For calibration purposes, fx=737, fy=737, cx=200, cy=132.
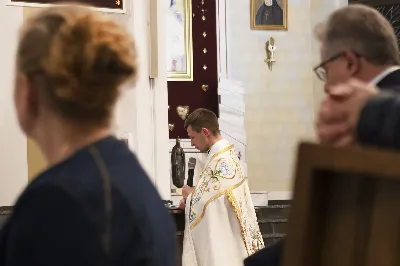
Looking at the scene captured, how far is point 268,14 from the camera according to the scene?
9562mm

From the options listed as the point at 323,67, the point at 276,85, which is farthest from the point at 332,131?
the point at 276,85

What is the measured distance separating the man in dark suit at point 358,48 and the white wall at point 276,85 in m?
7.49

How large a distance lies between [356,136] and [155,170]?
12.6ft

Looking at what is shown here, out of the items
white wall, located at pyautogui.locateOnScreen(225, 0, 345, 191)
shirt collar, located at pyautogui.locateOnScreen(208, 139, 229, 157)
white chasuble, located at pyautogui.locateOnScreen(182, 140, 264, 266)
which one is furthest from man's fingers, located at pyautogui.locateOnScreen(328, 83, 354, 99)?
white wall, located at pyautogui.locateOnScreen(225, 0, 345, 191)

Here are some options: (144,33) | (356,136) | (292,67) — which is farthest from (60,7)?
(292,67)

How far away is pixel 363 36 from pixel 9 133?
2958mm

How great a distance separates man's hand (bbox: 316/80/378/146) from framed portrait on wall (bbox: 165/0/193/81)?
759cm

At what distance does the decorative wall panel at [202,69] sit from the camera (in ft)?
28.8

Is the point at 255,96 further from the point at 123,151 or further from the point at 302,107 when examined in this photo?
the point at 123,151

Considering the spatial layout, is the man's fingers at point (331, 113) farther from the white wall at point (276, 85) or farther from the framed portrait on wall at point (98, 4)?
the white wall at point (276, 85)

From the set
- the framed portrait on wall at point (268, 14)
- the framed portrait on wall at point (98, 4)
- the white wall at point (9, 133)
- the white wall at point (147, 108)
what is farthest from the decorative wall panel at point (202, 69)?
the white wall at point (9, 133)

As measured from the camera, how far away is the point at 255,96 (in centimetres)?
949

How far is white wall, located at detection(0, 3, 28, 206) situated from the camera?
428 cm

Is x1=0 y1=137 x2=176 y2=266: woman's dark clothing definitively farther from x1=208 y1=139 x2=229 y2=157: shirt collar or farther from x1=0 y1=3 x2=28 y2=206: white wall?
x1=208 y1=139 x2=229 y2=157: shirt collar
